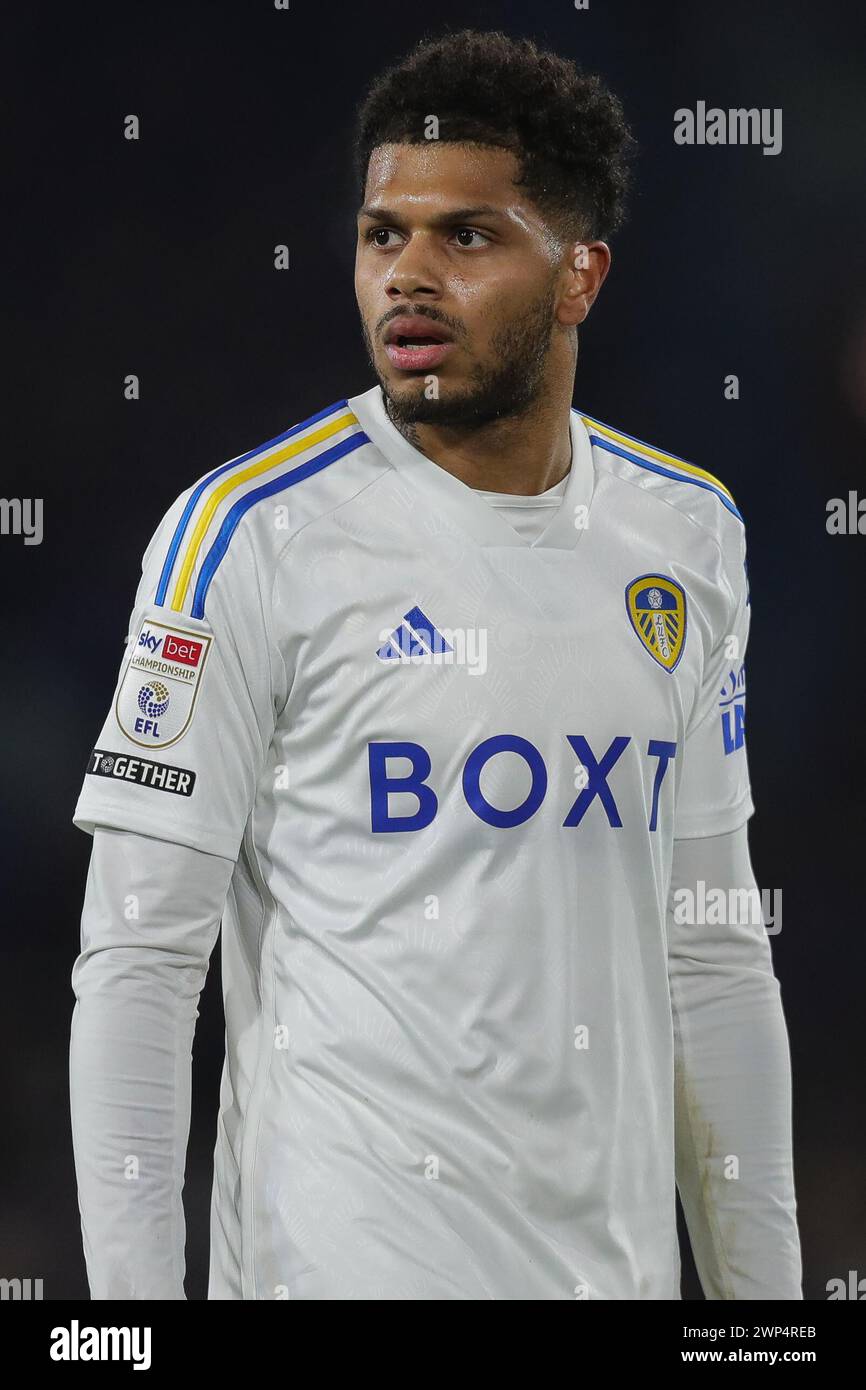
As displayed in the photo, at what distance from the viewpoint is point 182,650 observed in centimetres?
126

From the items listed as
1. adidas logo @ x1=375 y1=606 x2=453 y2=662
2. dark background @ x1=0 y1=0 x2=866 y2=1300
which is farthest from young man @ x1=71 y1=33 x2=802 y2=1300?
dark background @ x1=0 y1=0 x2=866 y2=1300

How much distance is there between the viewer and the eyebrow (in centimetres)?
133

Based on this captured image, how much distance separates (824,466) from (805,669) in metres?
0.22

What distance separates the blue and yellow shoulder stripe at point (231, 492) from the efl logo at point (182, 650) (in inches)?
0.9

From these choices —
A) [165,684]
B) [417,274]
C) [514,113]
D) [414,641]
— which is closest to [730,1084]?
[414,641]

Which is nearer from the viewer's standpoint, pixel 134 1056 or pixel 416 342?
pixel 134 1056

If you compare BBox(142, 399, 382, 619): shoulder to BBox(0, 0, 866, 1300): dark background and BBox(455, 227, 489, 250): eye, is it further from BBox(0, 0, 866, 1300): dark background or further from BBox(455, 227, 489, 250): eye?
BBox(0, 0, 866, 1300): dark background

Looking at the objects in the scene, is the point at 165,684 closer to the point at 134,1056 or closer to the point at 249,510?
the point at 249,510

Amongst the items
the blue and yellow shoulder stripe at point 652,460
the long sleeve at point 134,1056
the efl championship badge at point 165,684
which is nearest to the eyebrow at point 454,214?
the blue and yellow shoulder stripe at point 652,460

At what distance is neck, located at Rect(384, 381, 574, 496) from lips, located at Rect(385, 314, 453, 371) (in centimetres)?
6

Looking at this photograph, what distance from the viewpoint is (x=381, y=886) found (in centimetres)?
128

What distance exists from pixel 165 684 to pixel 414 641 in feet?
0.66

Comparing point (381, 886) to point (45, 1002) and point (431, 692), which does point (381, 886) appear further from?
point (45, 1002)
